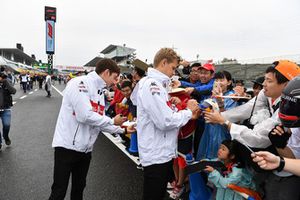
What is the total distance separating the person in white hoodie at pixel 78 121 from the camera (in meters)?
2.52

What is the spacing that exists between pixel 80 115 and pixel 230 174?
1.69 metres

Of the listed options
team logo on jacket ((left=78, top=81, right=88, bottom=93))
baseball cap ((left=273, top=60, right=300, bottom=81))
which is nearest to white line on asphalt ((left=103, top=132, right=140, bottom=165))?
team logo on jacket ((left=78, top=81, right=88, bottom=93))

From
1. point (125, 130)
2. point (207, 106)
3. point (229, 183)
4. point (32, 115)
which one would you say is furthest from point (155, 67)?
point (32, 115)

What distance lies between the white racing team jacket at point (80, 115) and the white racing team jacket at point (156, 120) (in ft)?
1.77

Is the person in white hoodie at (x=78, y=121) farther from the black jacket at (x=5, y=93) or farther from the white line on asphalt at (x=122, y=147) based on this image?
the black jacket at (x=5, y=93)

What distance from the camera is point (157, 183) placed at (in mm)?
2330

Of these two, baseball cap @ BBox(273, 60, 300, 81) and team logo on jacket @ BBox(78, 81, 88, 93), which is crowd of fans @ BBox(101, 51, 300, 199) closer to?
baseball cap @ BBox(273, 60, 300, 81)

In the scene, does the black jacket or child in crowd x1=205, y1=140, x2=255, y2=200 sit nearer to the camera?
child in crowd x1=205, y1=140, x2=255, y2=200

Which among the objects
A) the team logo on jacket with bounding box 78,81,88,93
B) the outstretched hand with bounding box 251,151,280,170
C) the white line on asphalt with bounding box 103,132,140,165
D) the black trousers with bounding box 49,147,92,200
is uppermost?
the team logo on jacket with bounding box 78,81,88,93

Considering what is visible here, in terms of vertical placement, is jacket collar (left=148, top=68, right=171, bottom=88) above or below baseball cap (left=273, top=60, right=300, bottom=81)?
below

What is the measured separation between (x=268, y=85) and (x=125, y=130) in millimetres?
1662

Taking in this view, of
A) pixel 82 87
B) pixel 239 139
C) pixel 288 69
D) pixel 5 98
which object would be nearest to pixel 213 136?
pixel 239 139

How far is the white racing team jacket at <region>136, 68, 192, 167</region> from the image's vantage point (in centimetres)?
220

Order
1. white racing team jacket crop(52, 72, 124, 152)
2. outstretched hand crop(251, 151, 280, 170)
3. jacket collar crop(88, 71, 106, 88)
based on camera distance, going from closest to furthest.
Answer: outstretched hand crop(251, 151, 280, 170)
white racing team jacket crop(52, 72, 124, 152)
jacket collar crop(88, 71, 106, 88)
